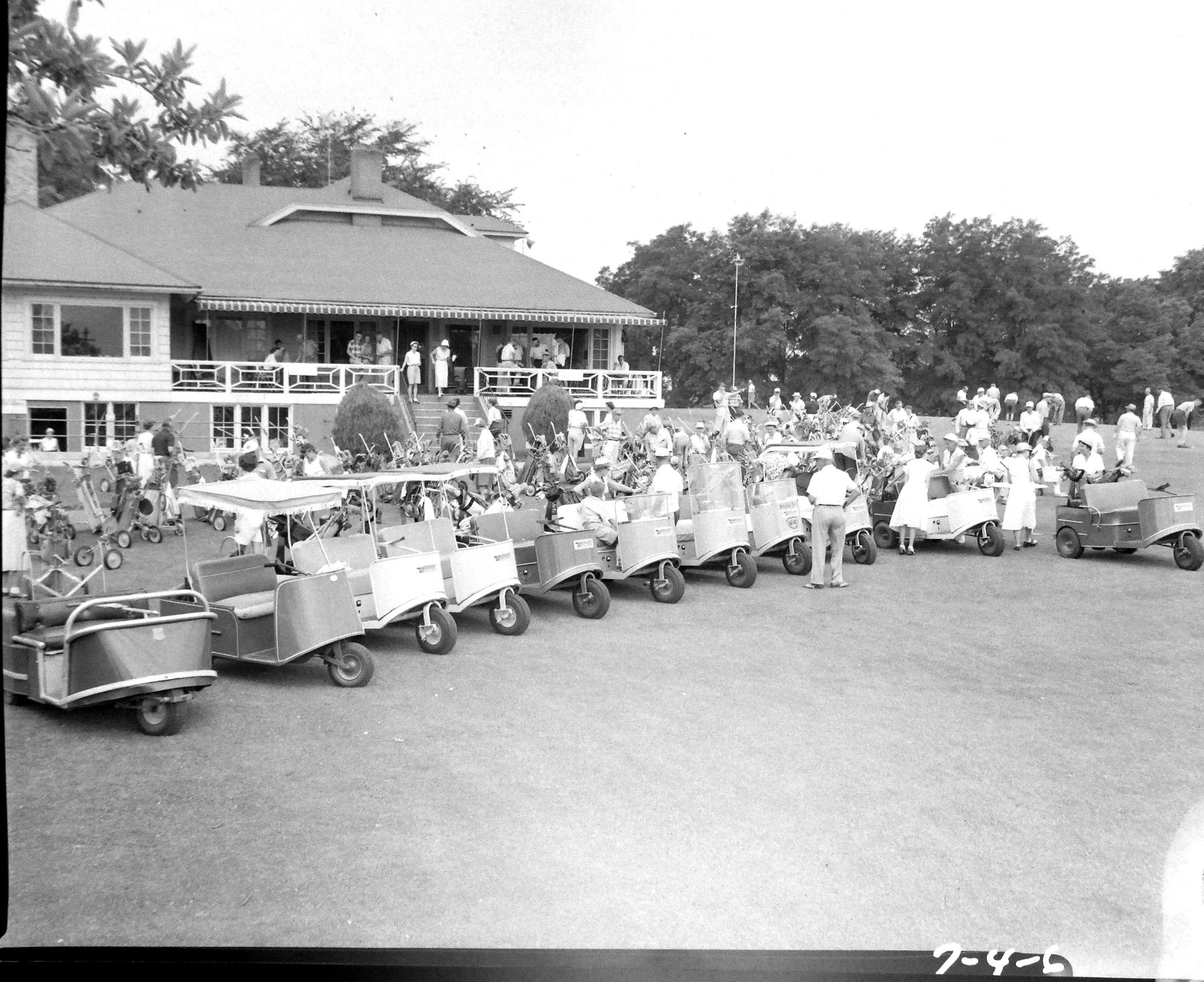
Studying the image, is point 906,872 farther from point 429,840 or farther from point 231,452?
point 231,452

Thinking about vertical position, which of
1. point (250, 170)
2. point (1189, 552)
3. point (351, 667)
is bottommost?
point (351, 667)

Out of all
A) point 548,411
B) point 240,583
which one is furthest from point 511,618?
point 548,411

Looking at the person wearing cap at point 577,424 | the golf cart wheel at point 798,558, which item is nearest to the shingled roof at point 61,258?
the person wearing cap at point 577,424

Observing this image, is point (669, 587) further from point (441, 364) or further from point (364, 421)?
point (441, 364)

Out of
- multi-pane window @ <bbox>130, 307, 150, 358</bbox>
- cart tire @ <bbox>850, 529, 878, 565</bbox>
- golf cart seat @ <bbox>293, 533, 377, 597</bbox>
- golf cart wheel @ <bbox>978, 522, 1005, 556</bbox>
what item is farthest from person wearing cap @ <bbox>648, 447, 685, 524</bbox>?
multi-pane window @ <bbox>130, 307, 150, 358</bbox>

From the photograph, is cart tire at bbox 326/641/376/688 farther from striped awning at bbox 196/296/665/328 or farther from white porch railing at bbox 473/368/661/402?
striped awning at bbox 196/296/665/328

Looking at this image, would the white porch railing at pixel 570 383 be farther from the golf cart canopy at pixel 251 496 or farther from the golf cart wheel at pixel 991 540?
the golf cart wheel at pixel 991 540

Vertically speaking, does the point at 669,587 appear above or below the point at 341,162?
below
